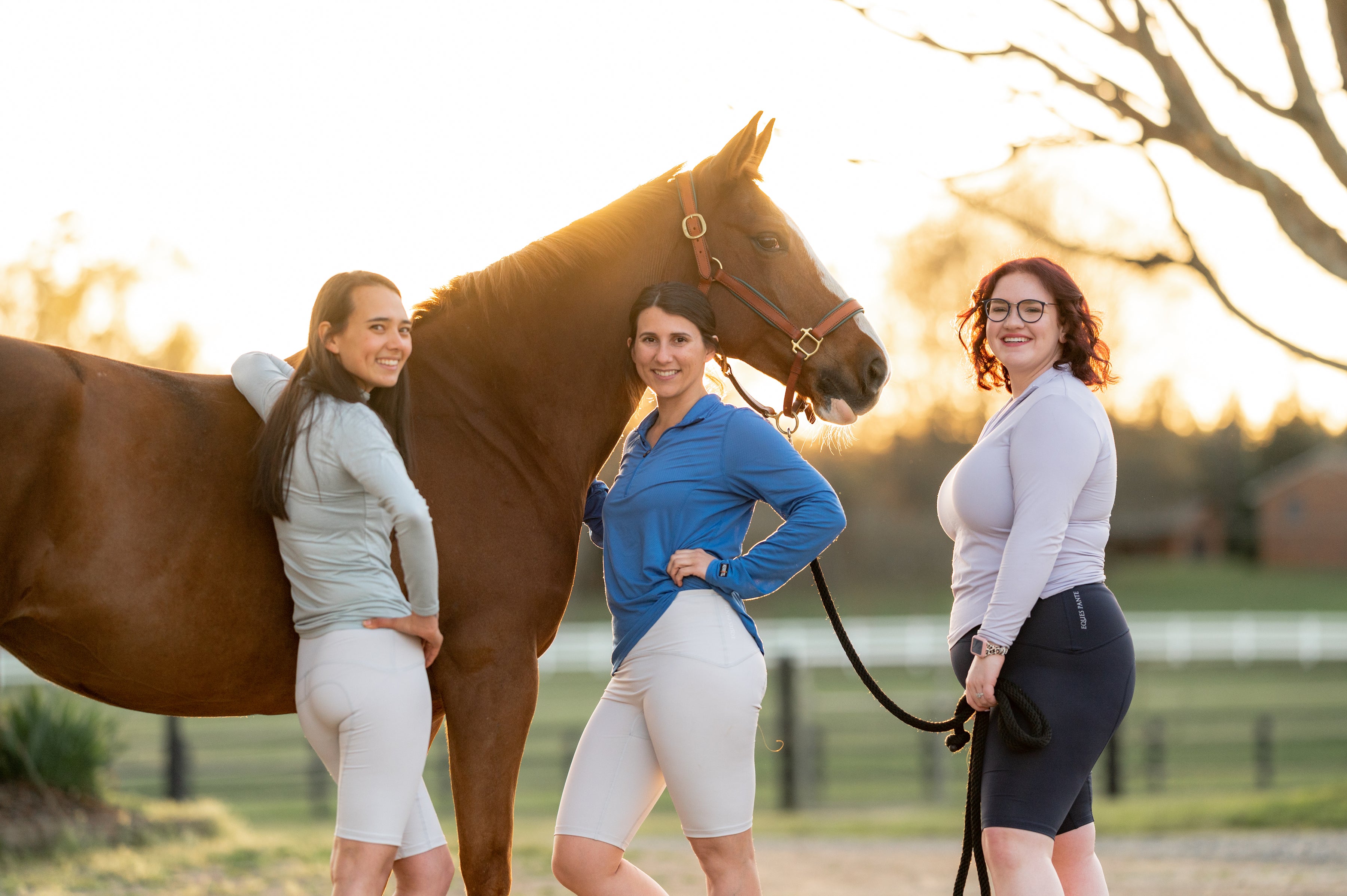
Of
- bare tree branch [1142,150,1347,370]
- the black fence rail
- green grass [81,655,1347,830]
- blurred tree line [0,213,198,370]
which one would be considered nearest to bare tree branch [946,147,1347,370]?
bare tree branch [1142,150,1347,370]

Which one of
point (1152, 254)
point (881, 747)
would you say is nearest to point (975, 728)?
point (1152, 254)

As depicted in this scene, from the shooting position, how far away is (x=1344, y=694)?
22.6 metres

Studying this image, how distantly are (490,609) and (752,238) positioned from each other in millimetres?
1171

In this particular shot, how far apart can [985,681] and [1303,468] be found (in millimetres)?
63975

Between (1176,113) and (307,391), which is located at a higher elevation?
(1176,113)

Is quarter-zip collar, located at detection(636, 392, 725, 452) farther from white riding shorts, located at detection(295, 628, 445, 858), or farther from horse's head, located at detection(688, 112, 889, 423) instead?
white riding shorts, located at detection(295, 628, 445, 858)

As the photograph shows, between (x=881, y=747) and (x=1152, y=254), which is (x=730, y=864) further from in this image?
(x=881, y=747)

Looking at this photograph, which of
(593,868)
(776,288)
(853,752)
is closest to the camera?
(593,868)

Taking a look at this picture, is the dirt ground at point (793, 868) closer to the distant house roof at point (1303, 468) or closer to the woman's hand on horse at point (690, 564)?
the woman's hand on horse at point (690, 564)

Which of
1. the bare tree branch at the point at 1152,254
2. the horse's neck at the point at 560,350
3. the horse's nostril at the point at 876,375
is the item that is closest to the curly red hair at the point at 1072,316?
the horse's nostril at the point at 876,375

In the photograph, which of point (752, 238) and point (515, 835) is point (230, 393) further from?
point (515, 835)

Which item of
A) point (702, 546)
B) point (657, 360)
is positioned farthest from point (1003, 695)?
point (657, 360)

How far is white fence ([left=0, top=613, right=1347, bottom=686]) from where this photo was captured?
26.8 metres

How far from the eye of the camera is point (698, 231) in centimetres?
291
